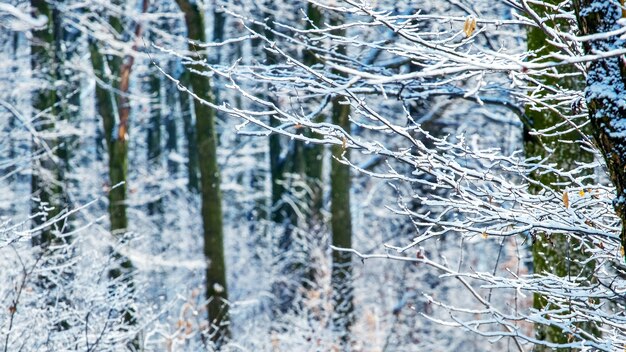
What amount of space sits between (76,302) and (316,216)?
19.2 ft

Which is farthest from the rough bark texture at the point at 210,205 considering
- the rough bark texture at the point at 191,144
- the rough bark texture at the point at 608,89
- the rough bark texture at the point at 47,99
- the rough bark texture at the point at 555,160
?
the rough bark texture at the point at 608,89

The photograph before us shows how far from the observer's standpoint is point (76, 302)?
294 inches

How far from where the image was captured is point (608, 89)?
3055 millimetres

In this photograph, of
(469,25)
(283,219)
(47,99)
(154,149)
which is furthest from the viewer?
(154,149)

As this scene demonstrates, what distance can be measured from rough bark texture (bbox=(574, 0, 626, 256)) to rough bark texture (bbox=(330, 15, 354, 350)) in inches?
294

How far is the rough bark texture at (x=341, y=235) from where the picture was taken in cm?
1077

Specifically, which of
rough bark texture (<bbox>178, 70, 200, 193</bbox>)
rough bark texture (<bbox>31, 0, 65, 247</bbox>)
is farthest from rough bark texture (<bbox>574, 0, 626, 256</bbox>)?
rough bark texture (<bbox>178, 70, 200, 193</bbox>)

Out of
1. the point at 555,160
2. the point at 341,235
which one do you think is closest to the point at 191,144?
the point at 341,235

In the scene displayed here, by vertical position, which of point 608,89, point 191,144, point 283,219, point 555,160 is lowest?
point 283,219

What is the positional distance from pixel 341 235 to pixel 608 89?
8.78 metres

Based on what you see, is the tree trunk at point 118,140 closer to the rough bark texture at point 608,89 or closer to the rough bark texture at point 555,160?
the rough bark texture at point 555,160

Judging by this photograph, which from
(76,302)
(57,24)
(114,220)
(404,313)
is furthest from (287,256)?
(76,302)

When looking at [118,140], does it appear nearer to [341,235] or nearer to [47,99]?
[47,99]

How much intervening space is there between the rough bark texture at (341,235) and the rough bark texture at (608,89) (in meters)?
7.46
